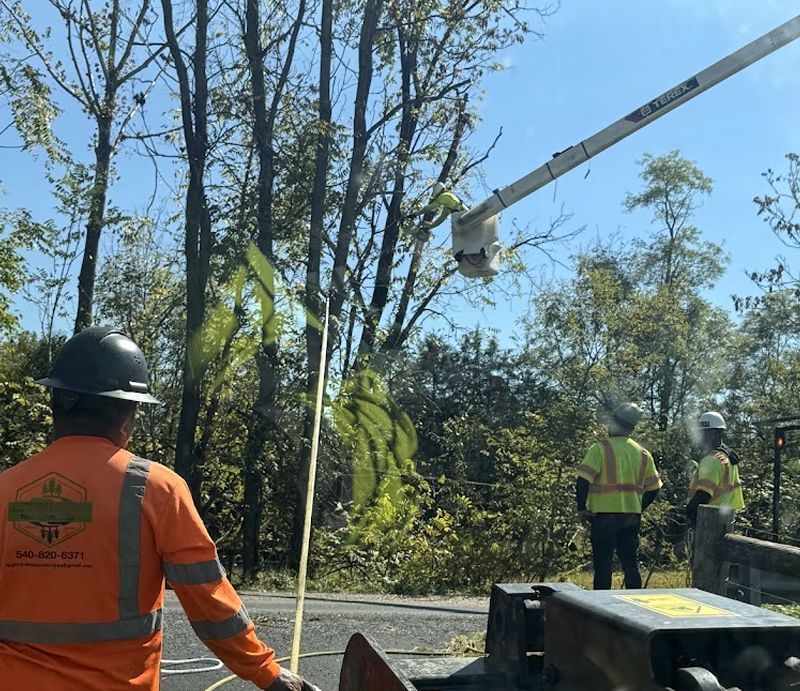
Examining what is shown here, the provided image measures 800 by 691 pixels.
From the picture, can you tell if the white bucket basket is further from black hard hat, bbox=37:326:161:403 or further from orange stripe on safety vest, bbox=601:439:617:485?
black hard hat, bbox=37:326:161:403

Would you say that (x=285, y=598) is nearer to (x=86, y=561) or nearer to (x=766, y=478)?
(x=86, y=561)

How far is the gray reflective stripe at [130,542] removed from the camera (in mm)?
2566

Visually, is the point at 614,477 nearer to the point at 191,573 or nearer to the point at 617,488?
the point at 617,488

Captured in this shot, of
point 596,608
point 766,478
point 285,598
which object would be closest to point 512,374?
point 766,478

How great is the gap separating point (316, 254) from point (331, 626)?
9321mm

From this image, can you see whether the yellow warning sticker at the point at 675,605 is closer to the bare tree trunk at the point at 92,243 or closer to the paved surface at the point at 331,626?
the paved surface at the point at 331,626

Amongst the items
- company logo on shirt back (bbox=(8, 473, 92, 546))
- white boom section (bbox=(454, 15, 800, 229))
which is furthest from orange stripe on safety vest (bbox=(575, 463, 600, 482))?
company logo on shirt back (bbox=(8, 473, 92, 546))

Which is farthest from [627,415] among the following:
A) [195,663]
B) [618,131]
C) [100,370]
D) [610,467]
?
[100,370]

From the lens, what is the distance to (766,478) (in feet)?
69.3

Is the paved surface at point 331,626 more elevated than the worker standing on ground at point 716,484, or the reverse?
the worker standing on ground at point 716,484

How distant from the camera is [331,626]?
7.73m

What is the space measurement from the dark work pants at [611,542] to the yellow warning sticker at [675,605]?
177 inches

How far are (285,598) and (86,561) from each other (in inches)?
306

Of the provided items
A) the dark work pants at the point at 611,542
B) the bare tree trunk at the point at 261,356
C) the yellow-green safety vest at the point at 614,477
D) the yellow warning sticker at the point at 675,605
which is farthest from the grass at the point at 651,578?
the yellow warning sticker at the point at 675,605
